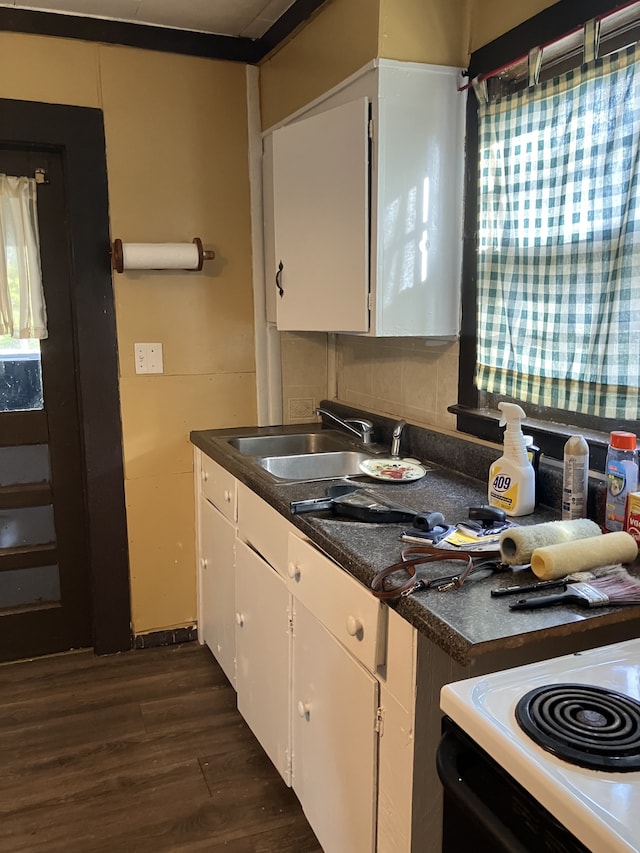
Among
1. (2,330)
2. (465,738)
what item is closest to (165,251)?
(2,330)

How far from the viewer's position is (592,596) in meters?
1.19

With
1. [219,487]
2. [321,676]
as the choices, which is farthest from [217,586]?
[321,676]

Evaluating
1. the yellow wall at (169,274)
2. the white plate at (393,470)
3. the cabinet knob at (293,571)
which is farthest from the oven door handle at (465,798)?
the yellow wall at (169,274)

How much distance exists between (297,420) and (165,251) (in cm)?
86

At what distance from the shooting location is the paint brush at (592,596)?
1.18m

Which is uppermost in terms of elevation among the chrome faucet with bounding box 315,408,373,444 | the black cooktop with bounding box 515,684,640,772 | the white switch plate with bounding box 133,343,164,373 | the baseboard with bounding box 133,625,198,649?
the white switch plate with bounding box 133,343,164,373

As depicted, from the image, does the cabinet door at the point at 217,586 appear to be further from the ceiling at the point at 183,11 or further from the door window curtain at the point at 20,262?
the ceiling at the point at 183,11

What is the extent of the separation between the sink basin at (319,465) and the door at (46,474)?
91cm

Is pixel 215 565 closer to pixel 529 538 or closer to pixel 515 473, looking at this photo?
pixel 515 473

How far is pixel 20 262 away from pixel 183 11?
41.3 inches

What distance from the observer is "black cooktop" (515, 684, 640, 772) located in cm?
82

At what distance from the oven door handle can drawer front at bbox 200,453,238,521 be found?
1364 mm

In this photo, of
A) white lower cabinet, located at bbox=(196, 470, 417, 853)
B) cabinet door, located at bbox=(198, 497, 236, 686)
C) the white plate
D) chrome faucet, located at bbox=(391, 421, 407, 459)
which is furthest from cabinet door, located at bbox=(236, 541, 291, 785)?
chrome faucet, located at bbox=(391, 421, 407, 459)

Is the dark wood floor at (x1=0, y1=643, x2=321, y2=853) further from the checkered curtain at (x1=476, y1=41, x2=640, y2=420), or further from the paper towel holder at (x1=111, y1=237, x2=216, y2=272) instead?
the paper towel holder at (x1=111, y1=237, x2=216, y2=272)
